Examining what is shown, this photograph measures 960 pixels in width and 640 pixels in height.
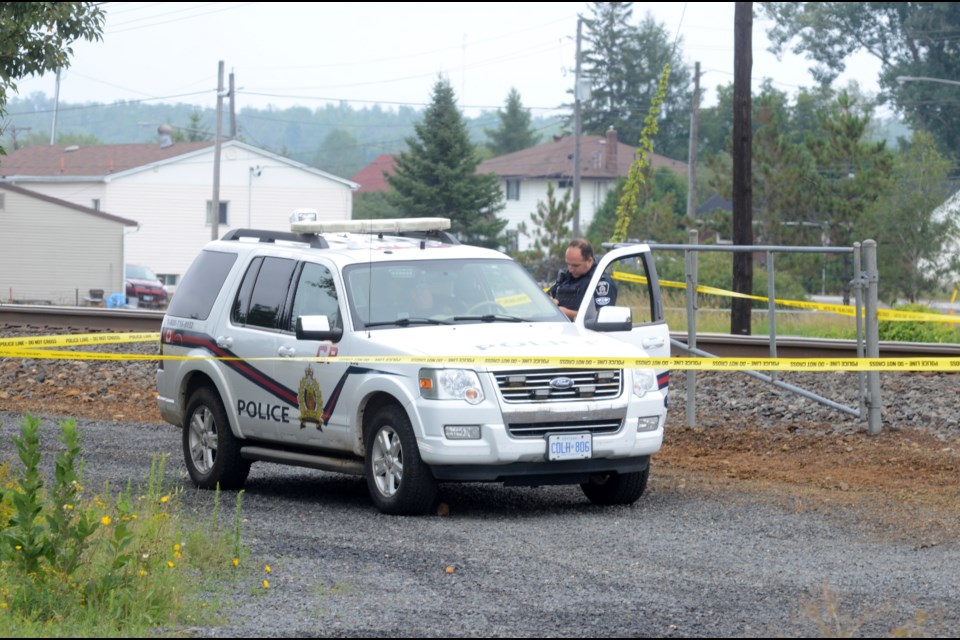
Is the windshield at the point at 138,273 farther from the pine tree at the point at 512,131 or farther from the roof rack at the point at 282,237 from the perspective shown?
the pine tree at the point at 512,131

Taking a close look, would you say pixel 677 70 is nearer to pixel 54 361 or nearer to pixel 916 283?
pixel 916 283

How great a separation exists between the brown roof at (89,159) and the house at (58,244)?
1005 cm

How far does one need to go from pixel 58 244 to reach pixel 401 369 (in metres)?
48.9

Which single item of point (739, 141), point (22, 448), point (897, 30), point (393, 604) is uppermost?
point (897, 30)

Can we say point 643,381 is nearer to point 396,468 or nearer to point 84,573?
point 396,468

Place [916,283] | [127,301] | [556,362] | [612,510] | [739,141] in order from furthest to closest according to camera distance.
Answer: [127,301] < [916,283] < [739,141] < [612,510] < [556,362]

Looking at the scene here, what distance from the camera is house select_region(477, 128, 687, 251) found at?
269ft

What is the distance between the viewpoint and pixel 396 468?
9406 millimetres

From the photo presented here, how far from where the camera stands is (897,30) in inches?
3194

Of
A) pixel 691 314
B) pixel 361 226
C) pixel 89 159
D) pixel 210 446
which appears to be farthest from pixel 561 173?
pixel 210 446

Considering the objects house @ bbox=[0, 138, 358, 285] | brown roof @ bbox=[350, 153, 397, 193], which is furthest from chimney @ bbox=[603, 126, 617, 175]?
brown roof @ bbox=[350, 153, 397, 193]

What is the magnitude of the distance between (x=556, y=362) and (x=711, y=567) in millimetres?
1954

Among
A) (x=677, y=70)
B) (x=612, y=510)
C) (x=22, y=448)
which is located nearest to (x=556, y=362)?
(x=612, y=510)

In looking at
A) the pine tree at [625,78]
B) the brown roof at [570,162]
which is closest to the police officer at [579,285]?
the brown roof at [570,162]
